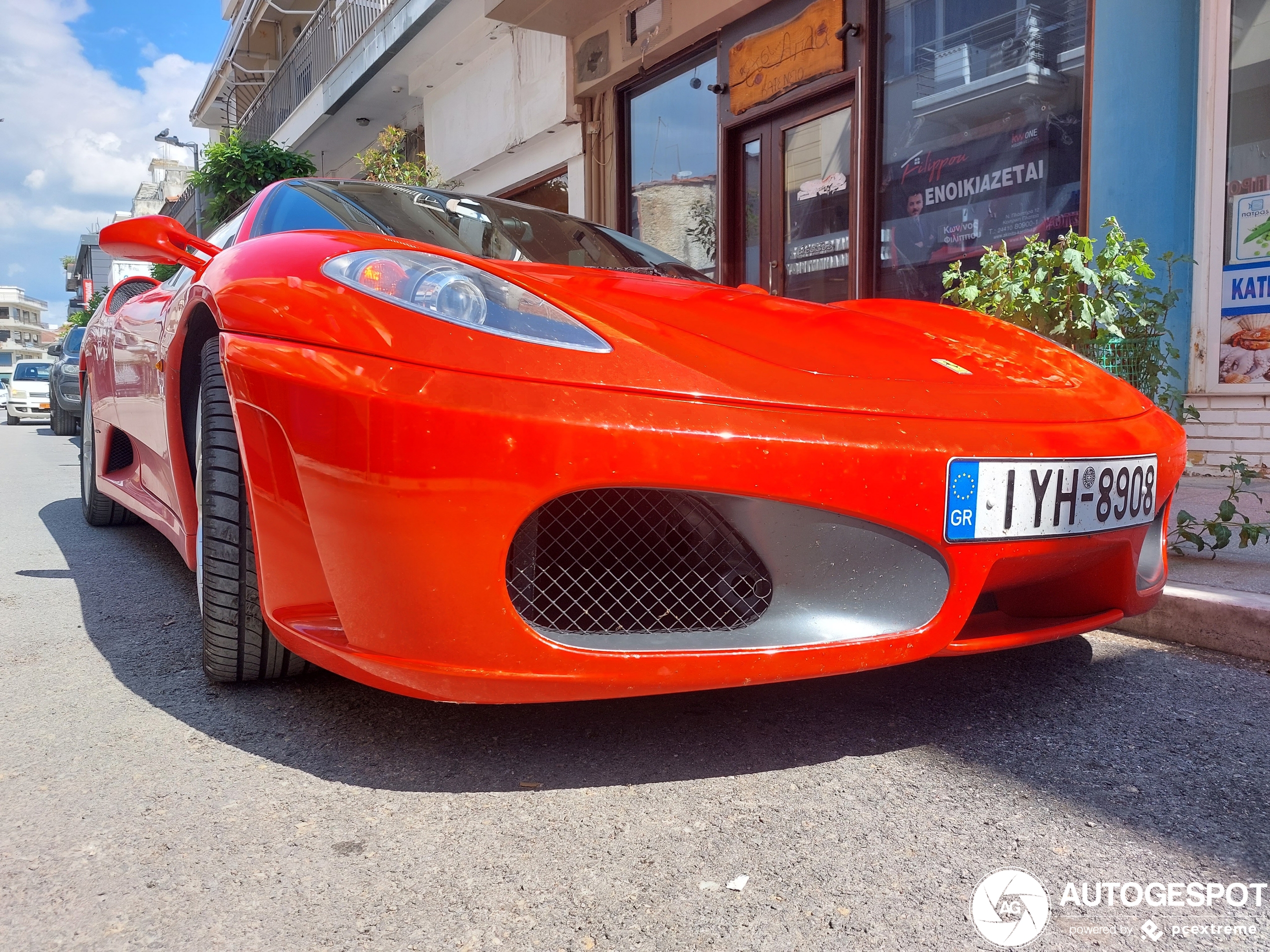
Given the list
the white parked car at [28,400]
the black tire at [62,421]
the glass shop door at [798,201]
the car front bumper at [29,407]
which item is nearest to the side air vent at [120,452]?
the glass shop door at [798,201]

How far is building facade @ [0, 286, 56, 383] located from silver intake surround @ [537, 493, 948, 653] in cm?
12542

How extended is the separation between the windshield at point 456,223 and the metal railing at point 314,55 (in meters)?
10.5

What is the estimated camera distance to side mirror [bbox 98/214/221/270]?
2225 mm

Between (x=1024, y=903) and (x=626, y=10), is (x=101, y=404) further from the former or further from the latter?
(x=626, y=10)

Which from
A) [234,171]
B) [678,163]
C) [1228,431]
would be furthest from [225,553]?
[234,171]

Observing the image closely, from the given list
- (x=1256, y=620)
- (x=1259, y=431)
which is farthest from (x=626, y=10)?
(x=1256, y=620)

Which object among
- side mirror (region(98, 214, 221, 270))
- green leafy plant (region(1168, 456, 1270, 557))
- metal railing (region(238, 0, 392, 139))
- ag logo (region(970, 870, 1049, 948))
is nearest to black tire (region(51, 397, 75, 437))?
metal railing (region(238, 0, 392, 139))

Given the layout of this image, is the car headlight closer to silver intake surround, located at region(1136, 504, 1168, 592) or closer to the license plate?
the license plate

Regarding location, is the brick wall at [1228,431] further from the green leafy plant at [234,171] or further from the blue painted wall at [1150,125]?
the green leafy plant at [234,171]

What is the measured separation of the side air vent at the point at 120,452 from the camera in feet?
10.1

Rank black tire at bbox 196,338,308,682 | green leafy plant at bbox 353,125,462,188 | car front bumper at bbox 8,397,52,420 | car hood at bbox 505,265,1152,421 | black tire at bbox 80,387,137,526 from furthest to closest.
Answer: car front bumper at bbox 8,397,52,420
green leafy plant at bbox 353,125,462,188
black tire at bbox 80,387,137,526
black tire at bbox 196,338,308,682
car hood at bbox 505,265,1152,421

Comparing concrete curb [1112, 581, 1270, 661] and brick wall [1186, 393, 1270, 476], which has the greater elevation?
brick wall [1186, 393, 1270, 476]

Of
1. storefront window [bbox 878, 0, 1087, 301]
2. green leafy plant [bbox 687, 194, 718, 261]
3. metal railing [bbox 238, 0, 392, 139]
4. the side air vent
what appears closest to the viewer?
the side air vent

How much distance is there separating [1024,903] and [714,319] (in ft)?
3.44
